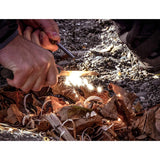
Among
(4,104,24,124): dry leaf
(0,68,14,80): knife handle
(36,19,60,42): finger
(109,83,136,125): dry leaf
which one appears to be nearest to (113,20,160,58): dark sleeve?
(109,83,136,125): dry leaf

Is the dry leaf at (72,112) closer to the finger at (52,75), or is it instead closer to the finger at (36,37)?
the finger at (52,75)

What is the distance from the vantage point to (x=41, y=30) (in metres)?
1.18

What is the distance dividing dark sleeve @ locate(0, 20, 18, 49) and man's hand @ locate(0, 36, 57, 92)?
0.02 meters

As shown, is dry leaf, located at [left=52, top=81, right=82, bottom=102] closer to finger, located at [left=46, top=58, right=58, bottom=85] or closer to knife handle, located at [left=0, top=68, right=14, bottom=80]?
finger, located at [left=46, top=58, right=58, bottom=85]

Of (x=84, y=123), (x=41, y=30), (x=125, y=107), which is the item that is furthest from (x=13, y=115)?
(x=125, y=107)

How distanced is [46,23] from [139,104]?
0.68 meters

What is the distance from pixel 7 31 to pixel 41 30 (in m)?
0.31

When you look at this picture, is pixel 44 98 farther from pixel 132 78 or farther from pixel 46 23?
pixel 132 78

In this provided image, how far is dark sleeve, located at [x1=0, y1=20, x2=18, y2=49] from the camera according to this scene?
88cm

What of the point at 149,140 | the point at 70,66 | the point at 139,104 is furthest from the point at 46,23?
the point at 149,140

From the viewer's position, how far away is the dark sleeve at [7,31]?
884 mm

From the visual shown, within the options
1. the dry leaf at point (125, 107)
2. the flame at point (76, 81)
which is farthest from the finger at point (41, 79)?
the dry leaf at point (125, 107)

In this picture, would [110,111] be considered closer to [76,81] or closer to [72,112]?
[72,112]

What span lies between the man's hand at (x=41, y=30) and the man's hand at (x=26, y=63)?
16cm
